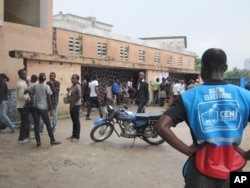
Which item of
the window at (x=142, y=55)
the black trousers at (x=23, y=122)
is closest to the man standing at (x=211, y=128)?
the black trousers at (x=23, y=122)

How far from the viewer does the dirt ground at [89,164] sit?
5.36 metres

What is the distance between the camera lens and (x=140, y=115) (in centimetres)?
796

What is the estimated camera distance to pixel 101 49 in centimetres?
Result: 2044

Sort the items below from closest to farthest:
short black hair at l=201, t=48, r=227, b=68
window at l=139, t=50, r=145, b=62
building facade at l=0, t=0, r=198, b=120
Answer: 1. short black hair at l=201, t=48, r=227, b=68
2. building facade at l=0, t=0, r=198, b=120
3. window at l=139, t=50, r=145, b=62

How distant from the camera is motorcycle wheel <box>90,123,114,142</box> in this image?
838 centimetres

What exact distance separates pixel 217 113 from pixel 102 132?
649 centimetres

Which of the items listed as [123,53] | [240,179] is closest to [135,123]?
[240,179]

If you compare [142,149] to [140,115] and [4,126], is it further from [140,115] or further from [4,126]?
[4,126]

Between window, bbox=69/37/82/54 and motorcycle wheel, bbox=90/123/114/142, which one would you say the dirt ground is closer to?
motorcycle wheel, bbox=90/123/114/142

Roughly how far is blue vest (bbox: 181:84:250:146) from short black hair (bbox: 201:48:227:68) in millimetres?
163

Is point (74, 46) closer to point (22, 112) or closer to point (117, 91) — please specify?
point (117, 91)

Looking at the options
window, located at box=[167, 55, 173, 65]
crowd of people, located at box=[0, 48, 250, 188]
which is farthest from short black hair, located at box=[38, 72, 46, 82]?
window, located at box=[167, 55, 173, 65]

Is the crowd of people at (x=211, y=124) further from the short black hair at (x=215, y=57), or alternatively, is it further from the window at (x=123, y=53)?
the window at (x=123, y=53)

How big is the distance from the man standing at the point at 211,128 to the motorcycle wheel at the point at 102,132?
620 centimetres
